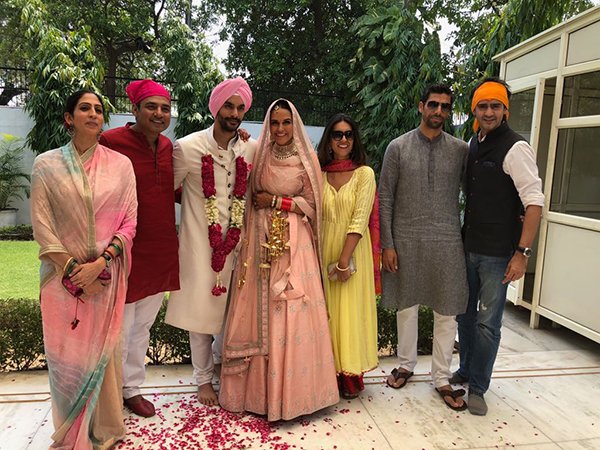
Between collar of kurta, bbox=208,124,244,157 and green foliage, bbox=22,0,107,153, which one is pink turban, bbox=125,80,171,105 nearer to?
collar of kurta, bbox=208,124,244,157

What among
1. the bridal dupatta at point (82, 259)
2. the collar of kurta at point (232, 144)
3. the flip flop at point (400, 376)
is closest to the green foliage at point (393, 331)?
the flip flop at point (400, 376)

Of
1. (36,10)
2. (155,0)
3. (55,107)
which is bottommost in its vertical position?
(55,107)

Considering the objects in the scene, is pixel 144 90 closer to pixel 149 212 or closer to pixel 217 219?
pixel 149 212

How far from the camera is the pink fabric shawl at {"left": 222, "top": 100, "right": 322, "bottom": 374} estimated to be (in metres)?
2.88

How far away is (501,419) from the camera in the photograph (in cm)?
296

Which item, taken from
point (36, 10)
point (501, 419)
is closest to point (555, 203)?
point (501, 419)

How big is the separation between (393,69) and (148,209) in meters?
8.07

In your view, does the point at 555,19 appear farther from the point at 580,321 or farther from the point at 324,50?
the point at 324,50

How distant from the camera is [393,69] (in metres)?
9.67

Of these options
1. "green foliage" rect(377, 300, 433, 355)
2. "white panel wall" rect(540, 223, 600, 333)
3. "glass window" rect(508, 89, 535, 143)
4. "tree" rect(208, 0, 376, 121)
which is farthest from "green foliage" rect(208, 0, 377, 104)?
"green foliage" rect(377, 300, 433, 355)

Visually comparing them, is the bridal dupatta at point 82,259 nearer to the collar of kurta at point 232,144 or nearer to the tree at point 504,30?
the collar of kurta at point 232,144

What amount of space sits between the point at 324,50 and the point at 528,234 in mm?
12481

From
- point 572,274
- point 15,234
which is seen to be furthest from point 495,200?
point 15,234

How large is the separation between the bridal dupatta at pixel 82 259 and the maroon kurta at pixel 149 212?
18cm
